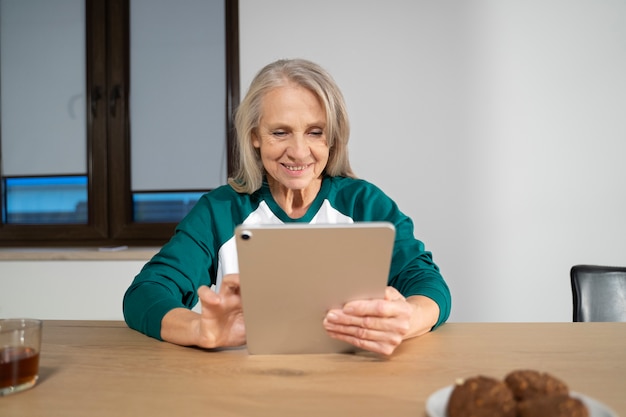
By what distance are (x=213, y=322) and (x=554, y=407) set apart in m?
0.65

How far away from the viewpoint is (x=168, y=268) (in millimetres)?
1409

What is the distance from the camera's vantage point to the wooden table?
2.52ft

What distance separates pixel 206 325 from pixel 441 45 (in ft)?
7.43

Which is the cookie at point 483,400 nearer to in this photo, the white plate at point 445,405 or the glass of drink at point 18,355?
the white plate at point 445,405

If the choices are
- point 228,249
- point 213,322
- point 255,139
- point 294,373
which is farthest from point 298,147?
point 294,373

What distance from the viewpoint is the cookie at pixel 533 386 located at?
2.04 feet

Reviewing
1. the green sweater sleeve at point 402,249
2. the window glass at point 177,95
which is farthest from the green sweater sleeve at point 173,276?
the window glass at point 177,95

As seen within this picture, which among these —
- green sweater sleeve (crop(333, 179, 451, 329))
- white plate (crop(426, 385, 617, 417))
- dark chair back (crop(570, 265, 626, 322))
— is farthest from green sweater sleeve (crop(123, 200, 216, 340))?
dark chair back (crop(570, 265, 626, 322))

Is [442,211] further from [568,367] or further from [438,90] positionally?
[568,367]

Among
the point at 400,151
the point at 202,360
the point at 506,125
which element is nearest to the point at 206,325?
the point at 202,360

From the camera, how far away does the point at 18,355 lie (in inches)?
33.3

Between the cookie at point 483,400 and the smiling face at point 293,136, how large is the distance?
1036 millimetres

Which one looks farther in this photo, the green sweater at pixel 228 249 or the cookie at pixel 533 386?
the green sweater at pixel 228 249

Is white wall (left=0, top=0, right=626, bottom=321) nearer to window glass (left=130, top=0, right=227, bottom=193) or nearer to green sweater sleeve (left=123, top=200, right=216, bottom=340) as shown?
window glass (left=130, top=0, right=227, bottom=193)
